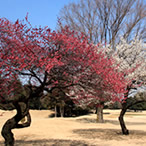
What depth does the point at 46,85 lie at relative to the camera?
819cm

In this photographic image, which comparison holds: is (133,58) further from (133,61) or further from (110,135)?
(110,135)

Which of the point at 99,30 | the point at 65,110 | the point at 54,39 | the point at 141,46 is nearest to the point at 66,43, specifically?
the point at 54,39

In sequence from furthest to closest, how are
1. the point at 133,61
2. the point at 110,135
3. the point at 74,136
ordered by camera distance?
Answer: the point at 133,61
the point at 110,135
the point at 74,136

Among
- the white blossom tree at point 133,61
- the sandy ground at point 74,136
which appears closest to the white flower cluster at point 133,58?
the white blossom tree at point 133,61

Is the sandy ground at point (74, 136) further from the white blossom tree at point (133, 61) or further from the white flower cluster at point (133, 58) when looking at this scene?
the white flower cluster at point (133, 58)

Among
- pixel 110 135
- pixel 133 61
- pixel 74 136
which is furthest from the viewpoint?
pixel 133 61

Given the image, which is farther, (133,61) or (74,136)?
(133,61)

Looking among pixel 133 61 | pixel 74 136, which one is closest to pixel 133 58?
pixel 133 61

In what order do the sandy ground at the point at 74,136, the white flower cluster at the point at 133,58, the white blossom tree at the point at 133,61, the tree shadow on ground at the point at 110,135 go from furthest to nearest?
1. the white flower cluster at the point at 133,58
2. the white blossom tree at the point at 133,61
3. the tree shadow on ground at the point at 110,135
4. the sandy ground at the point at 74,136

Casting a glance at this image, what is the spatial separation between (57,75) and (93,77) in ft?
4.22

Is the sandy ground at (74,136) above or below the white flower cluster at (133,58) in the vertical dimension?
below

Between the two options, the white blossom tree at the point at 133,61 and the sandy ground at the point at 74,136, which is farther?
the white blossom tree at the point at 133,61

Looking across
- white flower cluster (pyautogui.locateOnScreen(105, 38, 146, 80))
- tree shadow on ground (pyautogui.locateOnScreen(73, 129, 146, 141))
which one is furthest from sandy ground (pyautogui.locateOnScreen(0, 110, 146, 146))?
white flower cluster (pyautogui.locateOnScreen(105, 38, 146, 80))

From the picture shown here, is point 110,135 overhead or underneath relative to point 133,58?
underneath
